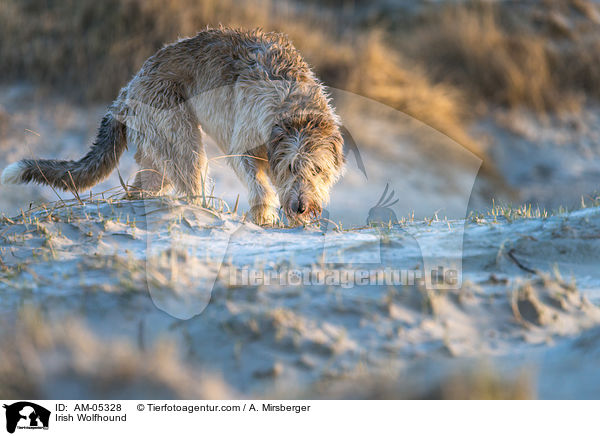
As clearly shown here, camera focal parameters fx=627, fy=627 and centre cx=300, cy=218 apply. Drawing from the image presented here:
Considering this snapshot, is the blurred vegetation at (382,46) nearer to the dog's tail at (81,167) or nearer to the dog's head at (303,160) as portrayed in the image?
the dog's tail at (81,167)

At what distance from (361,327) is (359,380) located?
1.07ft

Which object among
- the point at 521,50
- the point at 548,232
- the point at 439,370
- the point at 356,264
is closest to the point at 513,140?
the point at 521,50

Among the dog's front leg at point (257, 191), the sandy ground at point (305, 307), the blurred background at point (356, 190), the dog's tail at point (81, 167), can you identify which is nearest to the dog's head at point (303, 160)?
the dog's front leg at point (257, 191)

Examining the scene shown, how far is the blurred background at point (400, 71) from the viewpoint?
376 inches

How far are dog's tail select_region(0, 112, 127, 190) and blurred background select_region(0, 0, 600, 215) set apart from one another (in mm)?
3547

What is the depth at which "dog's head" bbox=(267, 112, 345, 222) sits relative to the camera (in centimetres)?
433

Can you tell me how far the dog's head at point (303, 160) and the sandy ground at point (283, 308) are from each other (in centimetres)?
23
